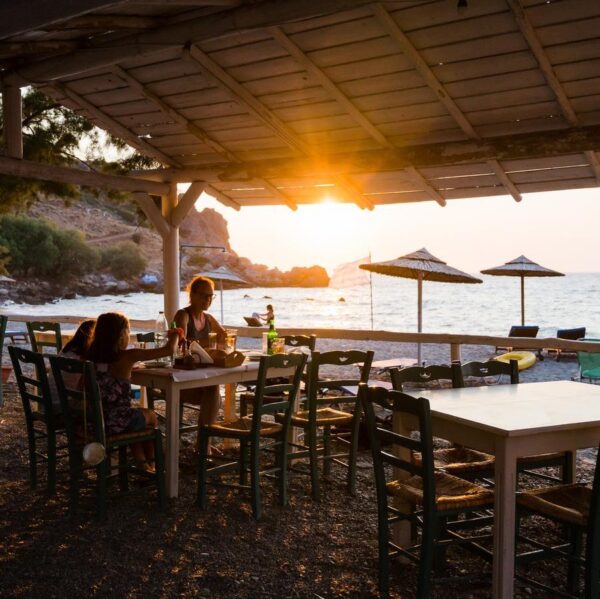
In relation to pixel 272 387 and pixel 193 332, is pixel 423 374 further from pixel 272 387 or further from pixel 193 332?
pixel 193 332

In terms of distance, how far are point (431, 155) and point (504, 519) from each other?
14.1 feet

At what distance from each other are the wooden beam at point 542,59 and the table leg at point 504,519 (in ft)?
10.8

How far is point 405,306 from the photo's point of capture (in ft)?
222

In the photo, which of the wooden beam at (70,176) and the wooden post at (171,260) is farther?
the wooden post at (171,260)

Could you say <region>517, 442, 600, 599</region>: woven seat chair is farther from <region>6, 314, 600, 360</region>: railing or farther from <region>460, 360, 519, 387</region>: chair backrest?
<region>6, 314, 600, 360</region>: railing

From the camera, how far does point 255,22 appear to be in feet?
17.9

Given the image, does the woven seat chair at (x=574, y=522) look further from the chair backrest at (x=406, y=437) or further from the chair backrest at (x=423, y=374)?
the chair backrest at (x=423, y=374)

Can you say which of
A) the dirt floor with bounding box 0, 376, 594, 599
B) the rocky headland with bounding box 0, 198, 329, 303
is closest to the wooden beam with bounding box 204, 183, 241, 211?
the dirt floor with bounding box 0, 376, 594, 599

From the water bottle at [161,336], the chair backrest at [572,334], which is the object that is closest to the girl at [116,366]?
the water bottle at [161,336]

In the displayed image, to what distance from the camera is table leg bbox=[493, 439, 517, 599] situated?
9.42 ft

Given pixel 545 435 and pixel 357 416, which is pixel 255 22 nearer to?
pixel 357 416

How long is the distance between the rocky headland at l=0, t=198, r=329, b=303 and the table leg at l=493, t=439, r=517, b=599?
266 ft

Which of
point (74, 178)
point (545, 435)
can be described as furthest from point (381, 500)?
point (74, 178)

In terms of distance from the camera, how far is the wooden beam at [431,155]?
19.5 ft
